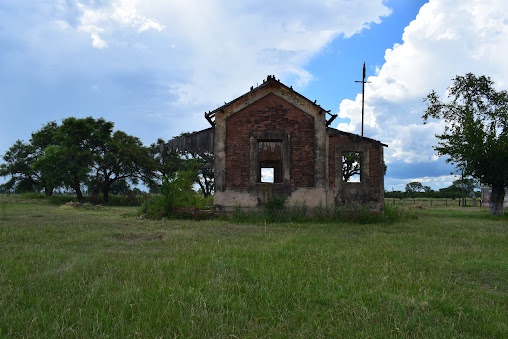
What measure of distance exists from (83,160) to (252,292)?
32.2 metres

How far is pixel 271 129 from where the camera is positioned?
552 inches

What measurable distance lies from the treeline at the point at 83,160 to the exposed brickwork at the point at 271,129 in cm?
1622

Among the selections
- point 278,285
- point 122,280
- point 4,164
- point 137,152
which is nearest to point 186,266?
point 122,280

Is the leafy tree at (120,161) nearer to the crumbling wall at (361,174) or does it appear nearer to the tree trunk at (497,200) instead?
the crumbling wall at (361,174)

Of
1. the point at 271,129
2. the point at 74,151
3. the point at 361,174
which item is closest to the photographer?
the point at 271,129

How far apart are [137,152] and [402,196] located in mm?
49993

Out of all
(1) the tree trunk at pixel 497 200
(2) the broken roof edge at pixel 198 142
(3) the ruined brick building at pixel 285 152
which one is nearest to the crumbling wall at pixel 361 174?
(3) the ruined brick building at pixel 285 152

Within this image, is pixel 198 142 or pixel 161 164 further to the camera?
pixel 161 164

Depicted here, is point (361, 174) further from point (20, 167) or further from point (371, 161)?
point (20, 167)

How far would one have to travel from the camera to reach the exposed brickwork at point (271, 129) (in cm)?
1382

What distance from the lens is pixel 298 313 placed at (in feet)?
10.4

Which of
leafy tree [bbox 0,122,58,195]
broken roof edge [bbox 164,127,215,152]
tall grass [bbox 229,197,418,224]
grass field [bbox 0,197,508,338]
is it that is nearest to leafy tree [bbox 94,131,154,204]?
leafy tree [bbox 0,122,58,195]

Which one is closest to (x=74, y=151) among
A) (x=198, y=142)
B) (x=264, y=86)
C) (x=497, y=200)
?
(x=198, y=142)

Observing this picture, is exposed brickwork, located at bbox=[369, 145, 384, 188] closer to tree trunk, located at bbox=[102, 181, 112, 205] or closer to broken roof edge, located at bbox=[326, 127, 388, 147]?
broken roof edge, located at bbox=[326, 127, 388, 147]
